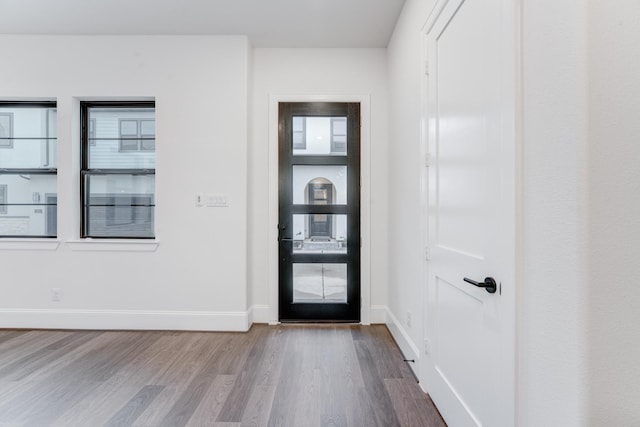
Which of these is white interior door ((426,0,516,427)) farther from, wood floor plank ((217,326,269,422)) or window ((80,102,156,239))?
window ((80,102,156,239))

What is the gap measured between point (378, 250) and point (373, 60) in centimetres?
195

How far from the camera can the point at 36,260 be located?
3365 mm

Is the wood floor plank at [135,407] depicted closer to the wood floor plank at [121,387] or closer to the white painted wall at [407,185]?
the wood floor plank at [121,387]

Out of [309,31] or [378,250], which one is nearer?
[309,31]

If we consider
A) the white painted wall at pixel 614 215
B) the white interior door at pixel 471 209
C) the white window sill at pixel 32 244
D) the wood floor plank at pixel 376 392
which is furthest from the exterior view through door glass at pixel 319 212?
the white painted wall at pixel 614 215

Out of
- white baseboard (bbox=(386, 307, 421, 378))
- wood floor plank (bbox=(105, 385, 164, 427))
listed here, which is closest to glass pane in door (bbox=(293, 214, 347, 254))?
→ white baseboard (bbox=(386, 307, 421, 378))

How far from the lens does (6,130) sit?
349cm

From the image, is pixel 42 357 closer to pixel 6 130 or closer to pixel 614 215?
pixel 6 130

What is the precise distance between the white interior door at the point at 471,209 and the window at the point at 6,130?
4.01 m

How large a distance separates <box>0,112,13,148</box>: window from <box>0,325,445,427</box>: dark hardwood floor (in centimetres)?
185

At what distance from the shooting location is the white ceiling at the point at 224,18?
284 centimetres

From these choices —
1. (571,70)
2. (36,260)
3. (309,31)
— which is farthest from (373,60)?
(36,260)

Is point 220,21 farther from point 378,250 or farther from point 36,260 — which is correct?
point 36,260

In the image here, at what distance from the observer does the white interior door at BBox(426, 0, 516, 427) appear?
128cm
